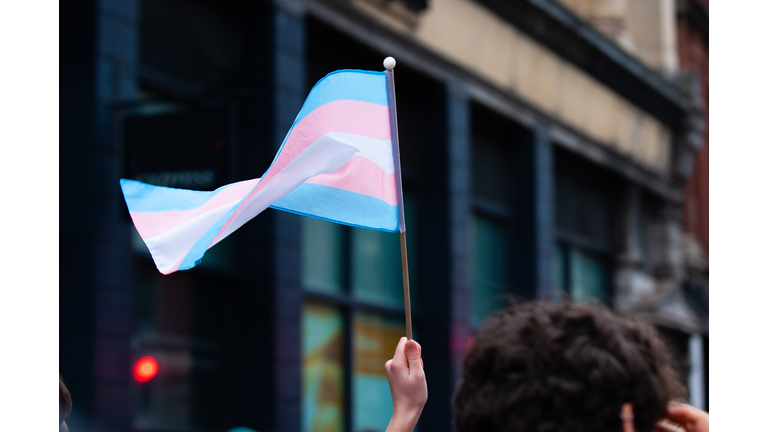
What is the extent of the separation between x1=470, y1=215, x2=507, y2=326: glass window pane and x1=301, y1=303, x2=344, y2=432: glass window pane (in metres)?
3.01

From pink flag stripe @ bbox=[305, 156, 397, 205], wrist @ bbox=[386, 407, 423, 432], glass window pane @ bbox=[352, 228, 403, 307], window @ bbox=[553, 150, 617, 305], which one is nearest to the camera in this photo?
wrist @ bbox=[386, 407, 423, 432]

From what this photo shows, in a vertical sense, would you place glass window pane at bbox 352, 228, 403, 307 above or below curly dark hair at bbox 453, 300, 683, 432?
above

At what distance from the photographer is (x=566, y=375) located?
6.08 ft

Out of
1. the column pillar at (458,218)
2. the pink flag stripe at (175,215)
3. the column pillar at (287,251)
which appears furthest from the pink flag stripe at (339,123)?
the column pillar at (458,218)

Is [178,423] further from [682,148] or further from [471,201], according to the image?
[682,148]

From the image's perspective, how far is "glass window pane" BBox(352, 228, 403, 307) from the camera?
11125mm

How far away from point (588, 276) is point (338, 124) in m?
13.8

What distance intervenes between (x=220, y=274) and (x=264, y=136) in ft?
4.61

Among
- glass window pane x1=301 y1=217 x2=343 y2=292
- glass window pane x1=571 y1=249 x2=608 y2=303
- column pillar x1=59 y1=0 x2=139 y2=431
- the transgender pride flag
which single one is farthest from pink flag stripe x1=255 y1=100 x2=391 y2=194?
glass window pane x1=571 y1=249 x2=608 y2=303

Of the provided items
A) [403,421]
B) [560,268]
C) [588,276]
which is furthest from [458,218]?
[403,421]

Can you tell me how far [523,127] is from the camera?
14.0 meters

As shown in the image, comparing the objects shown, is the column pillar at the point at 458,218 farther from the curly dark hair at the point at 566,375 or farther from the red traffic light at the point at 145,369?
the curly dark hair at the point at 566,375

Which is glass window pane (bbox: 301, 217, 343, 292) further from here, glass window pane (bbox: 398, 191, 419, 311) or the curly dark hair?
the curly dark hair

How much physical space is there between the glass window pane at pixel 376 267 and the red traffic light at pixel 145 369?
3265 mm
